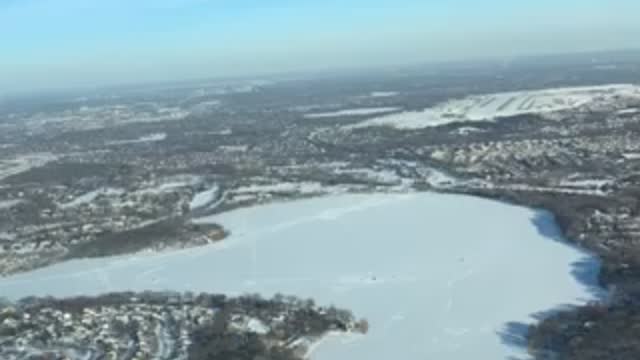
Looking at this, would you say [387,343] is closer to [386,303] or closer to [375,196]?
[386,303]

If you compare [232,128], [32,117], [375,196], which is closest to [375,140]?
[232,128]

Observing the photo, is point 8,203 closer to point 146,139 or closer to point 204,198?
point 204,198

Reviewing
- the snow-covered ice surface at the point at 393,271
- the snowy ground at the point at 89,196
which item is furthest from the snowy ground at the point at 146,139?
the snow-covered ice surface at the point at 393,271

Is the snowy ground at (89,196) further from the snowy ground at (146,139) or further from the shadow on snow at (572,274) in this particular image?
the snowy ground at (146,139)

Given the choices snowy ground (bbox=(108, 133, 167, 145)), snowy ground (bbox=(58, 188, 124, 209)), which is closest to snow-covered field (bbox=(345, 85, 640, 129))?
snowy ground (bbox=(108, 133, 167, 145))

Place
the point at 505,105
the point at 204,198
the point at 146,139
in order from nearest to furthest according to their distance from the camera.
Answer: the point at 204,198, the point at 146,139, the point at 505,105

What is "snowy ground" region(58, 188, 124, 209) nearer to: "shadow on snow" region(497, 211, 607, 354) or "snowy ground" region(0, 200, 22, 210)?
"snowy ground" region(0, 200, 22, 210)

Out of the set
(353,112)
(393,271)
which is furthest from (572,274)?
(353,112)
